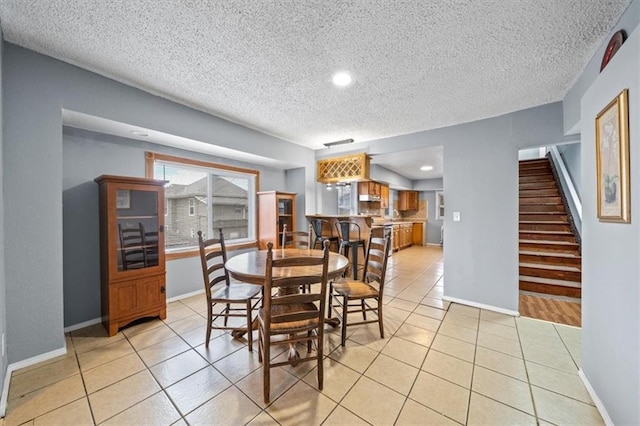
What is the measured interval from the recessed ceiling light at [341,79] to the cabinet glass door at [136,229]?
90.9 inches


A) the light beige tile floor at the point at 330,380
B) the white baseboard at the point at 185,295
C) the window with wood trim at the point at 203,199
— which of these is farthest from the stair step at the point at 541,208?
the white baseboard at the point at 185,295

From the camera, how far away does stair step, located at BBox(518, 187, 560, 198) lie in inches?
181

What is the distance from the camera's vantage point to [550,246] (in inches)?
152

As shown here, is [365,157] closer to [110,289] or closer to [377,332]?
[377,332]

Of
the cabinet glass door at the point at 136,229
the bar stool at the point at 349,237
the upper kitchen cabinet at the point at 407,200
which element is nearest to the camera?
the cabinet glass door at the point at 136,229

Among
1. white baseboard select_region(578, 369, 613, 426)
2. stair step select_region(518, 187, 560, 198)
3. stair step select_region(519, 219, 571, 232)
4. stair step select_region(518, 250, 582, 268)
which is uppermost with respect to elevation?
stair step select_region(518, 187, 560, 198)

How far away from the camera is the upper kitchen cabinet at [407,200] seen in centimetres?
841

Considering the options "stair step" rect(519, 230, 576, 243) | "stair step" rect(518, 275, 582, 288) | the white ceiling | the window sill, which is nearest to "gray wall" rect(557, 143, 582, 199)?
"stair step" rect(519, 230, 576, 243)

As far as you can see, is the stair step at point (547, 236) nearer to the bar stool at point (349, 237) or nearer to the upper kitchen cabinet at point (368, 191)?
the bar stool at point (349, 237)

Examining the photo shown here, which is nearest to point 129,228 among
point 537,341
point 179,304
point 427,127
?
point 179,304

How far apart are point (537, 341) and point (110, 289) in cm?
424

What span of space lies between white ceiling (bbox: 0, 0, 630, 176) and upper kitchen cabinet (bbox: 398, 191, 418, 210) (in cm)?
567

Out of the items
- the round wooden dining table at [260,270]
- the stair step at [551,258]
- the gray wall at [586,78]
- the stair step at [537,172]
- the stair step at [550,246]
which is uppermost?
the gray wall at [586,78]

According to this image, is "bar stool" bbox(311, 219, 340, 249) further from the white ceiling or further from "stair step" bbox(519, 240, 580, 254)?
"stair step" bbox(519, 240, 580, 254)
